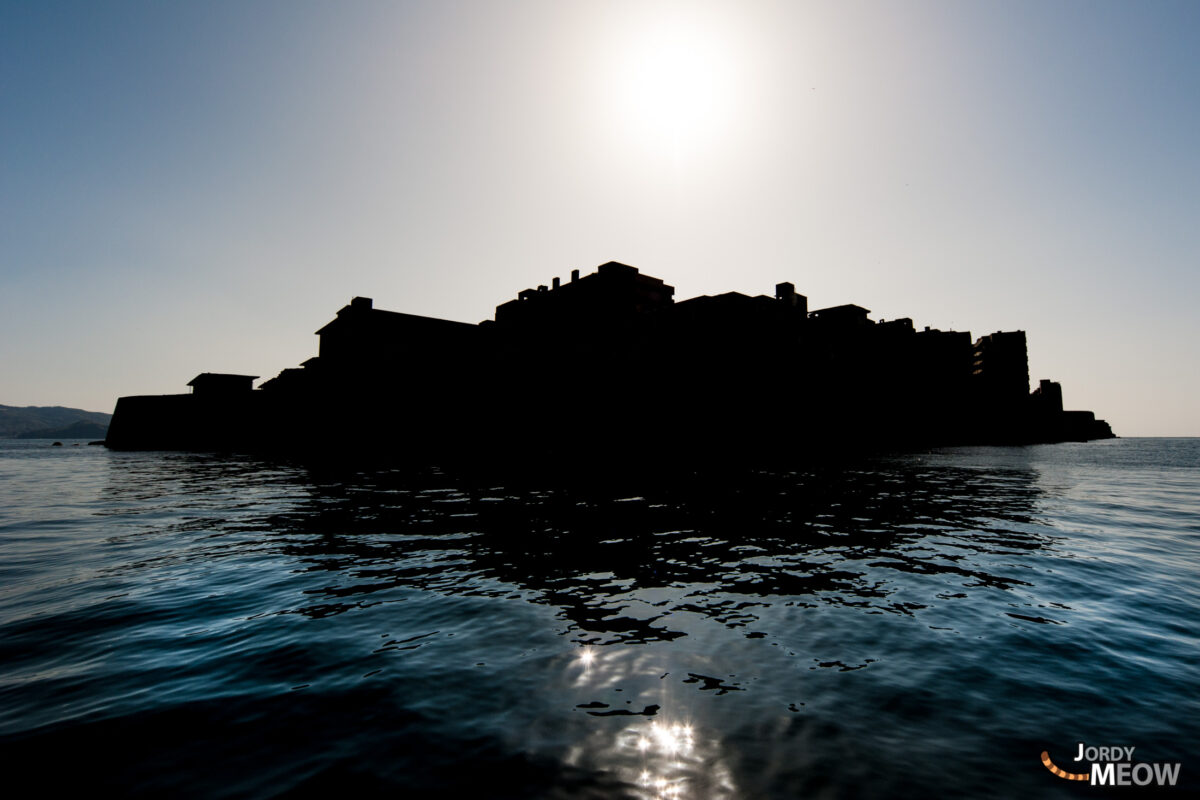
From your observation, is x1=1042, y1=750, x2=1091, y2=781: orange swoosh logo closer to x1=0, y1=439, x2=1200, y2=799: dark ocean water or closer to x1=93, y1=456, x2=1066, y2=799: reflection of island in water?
x1=0, y1=439, x2=1200, y2=799: dark ocean water

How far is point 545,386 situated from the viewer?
192 feet

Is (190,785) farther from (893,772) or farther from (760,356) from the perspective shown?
(760,356)

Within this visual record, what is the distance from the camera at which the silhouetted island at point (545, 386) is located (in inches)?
2185

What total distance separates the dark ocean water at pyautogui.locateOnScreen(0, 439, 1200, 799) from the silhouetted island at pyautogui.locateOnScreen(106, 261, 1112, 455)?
115 ft

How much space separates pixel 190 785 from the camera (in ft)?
11.4

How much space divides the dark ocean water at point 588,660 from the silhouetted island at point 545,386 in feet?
115

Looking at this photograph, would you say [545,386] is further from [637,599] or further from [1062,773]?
[1062,773]

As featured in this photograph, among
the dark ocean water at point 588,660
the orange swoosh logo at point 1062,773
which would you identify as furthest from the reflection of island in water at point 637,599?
the orange swoosh logo at point 1062,773

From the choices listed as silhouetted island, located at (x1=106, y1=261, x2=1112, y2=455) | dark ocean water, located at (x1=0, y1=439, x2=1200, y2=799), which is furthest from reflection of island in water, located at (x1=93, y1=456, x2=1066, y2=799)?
silhouetted island, located at (x1=106, y1=261, x2=1112, y2=455)

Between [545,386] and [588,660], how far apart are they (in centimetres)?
5360

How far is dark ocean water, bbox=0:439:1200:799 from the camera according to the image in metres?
3.69

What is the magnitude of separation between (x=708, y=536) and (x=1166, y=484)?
36.3m

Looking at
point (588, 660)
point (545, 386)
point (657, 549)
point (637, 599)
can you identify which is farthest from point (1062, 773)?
point (545, 386)

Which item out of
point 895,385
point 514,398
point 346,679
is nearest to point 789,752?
point 346,679
